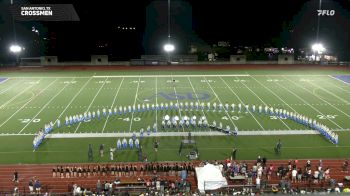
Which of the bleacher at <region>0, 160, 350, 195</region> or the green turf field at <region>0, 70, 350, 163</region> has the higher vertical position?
the green turf field at <region>0, 70, 350, 163</region>

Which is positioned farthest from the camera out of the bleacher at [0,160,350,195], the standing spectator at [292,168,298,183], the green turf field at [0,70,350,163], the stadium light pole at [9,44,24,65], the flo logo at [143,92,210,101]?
the stadium light pole at [9,44,24,65]

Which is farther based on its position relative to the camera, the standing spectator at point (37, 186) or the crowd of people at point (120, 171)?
the crowd of people at point (120, 171)

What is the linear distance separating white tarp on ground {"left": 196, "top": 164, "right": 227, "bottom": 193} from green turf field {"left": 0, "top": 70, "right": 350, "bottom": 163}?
3.39m

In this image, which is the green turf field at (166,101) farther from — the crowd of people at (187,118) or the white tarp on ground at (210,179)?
the white tarp on ground at (210,179)

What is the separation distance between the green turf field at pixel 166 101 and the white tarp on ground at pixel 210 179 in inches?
134

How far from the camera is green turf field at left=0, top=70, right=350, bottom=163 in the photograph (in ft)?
62.6

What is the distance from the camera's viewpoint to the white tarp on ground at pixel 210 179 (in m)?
14.4

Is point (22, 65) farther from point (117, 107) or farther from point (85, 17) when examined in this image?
point (117, 107)

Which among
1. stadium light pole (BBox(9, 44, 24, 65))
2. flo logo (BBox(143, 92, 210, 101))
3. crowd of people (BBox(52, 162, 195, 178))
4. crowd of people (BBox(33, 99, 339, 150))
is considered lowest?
crowd of people (BBox(52, 162, 195, 178))

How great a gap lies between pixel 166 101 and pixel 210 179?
13.4m

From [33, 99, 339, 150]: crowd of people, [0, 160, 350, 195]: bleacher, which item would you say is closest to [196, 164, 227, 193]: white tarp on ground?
[0, 160, 350, 195]: bleacher

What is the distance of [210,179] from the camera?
574 inches

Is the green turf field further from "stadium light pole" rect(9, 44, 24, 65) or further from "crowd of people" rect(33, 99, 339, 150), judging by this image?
"stadium light pole" rect(9, 44, 24, 65)

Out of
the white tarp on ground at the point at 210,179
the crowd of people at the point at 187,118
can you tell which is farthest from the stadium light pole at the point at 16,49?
the white tarp on ground at the point at 210,179
